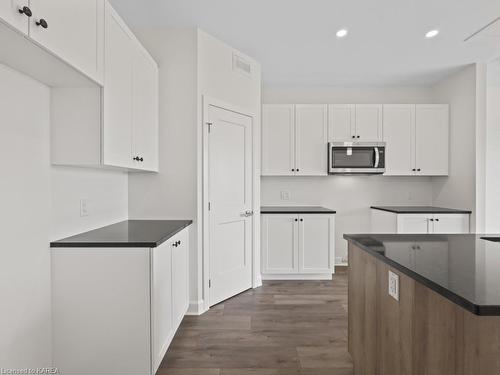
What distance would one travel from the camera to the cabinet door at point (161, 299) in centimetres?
192

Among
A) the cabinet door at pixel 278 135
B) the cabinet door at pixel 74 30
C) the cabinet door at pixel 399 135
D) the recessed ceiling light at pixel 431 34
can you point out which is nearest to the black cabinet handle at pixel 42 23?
the cabinet door at pixel 74 30

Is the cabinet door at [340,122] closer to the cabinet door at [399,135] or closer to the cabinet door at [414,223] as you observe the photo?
the cabinet door at [399,135]

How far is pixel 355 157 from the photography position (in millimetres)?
4441

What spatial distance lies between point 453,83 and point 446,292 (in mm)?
4360

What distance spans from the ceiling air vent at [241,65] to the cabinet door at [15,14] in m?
2.48

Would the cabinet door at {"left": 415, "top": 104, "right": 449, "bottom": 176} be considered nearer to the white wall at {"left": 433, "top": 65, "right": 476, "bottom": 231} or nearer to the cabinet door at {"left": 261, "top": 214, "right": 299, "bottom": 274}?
the white wall at {"left": 433, "top": 65, "right": 476, "bottom": 231}

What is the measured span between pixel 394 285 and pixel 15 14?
6.16 ft

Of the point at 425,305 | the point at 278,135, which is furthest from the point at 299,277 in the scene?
the point at 425,305

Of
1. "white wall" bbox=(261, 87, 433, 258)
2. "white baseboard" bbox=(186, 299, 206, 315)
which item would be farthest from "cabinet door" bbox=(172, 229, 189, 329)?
"white wall" bbox=(261, 87, 433, 258)

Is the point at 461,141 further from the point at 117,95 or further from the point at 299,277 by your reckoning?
the point at 117,95

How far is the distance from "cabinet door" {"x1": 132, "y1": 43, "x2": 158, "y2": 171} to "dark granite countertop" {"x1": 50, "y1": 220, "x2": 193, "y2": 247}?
0.50 m

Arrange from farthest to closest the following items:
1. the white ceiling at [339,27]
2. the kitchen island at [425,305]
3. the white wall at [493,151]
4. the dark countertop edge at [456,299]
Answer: the white wall at [493,151], the white ceiling at [339,27], the kitchen island at [425,305], the dark countertop edge at [456,299]

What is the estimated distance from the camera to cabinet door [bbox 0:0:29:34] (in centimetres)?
111

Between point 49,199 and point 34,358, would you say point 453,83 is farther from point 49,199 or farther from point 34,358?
point 34,358
